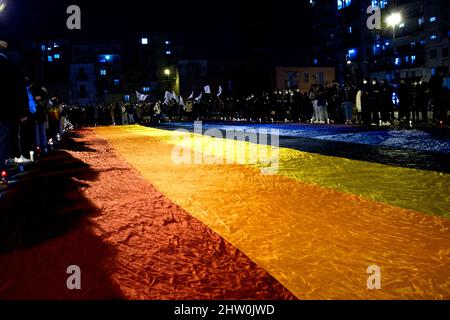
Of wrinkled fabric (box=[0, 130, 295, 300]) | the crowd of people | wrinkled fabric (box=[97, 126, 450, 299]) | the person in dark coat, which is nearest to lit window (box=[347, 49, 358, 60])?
the crowd of people

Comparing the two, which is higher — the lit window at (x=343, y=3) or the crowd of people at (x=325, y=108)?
the lit window at (x=343, y=3)

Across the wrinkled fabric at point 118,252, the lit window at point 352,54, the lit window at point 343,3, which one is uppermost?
the lit window at point 343,3

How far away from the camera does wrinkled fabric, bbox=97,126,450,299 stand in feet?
10.3

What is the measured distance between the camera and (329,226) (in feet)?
14.7

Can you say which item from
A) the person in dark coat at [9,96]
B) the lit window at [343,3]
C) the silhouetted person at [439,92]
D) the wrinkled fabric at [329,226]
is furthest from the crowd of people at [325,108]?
the lit window at [343,3]

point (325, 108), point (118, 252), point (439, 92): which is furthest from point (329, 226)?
point (325, 108)

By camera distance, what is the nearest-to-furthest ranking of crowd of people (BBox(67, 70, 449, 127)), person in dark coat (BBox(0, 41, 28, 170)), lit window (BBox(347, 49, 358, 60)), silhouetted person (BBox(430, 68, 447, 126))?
person in dark coat (BBox(0, 41, 28, 170))
silhouetted person (BBox(430, 68, 447, 126))
crowd of people (BBox(67, 70, 449, 127))
lit window (BBox(347, 49, 358, 60))

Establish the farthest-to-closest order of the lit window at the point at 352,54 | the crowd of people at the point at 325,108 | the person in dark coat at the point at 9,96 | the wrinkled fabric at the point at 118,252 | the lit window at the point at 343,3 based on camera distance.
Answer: the lit window at the point at 343,3 < the lit window at the point at 352,54 < the crowd of people at the point at 325,108 < the person in dark coat at the point at 9,96 < the wrinkled fabric at the point at 118,252

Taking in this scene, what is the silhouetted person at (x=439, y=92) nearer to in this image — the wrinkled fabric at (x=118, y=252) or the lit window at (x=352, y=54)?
the wrinkled fabric at (x=118, y=252)

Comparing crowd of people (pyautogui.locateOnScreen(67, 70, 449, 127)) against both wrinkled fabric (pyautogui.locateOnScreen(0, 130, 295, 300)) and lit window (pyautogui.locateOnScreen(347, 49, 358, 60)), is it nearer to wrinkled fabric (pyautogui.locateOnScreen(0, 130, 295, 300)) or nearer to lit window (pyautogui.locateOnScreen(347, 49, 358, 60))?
wrinkled fabric (pyautogui.locateOnScreen(0, 130, 295, 300))

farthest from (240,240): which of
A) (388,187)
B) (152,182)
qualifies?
(152,182)

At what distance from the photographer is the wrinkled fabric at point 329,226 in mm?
3131

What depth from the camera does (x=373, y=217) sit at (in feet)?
15.6
